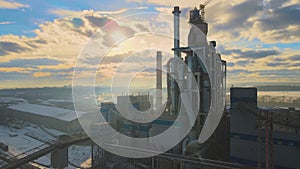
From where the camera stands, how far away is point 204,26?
21953 millimetres

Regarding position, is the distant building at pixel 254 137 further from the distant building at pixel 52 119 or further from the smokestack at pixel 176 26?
the distant building at pixel 52 119

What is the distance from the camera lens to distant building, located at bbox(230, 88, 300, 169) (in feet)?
51.1

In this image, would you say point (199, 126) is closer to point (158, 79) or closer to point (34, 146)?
point (158, 79)

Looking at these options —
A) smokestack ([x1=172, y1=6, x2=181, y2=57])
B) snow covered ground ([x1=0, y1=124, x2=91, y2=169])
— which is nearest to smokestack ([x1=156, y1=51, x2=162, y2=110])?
smokestack ([x1=172, y1=6, x2=181, y2=57])

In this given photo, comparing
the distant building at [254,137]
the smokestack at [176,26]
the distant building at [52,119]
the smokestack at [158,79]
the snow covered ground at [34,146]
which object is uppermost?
the smokestack at [176,26]

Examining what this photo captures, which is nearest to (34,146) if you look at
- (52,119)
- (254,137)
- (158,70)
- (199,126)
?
(52,119)

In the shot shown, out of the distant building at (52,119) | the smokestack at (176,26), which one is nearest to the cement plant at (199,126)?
the smokestack at (176,26)

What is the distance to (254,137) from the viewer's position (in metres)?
17.2

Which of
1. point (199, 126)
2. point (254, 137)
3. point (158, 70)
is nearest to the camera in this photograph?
point (254, 137)

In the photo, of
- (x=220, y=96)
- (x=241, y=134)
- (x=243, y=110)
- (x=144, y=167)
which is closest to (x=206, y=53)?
(x=220, y=96)

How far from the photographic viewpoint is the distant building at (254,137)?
51.1 ft

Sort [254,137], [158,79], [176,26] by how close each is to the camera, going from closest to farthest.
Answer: [254,137], [176,26], [158,79]

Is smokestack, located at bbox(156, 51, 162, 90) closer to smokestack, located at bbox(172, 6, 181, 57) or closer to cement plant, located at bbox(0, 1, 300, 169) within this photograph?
cement plant, located at bbox(0, 1, 300, 169)

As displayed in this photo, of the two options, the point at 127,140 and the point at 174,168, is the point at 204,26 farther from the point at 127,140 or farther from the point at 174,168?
the point at 127,140
